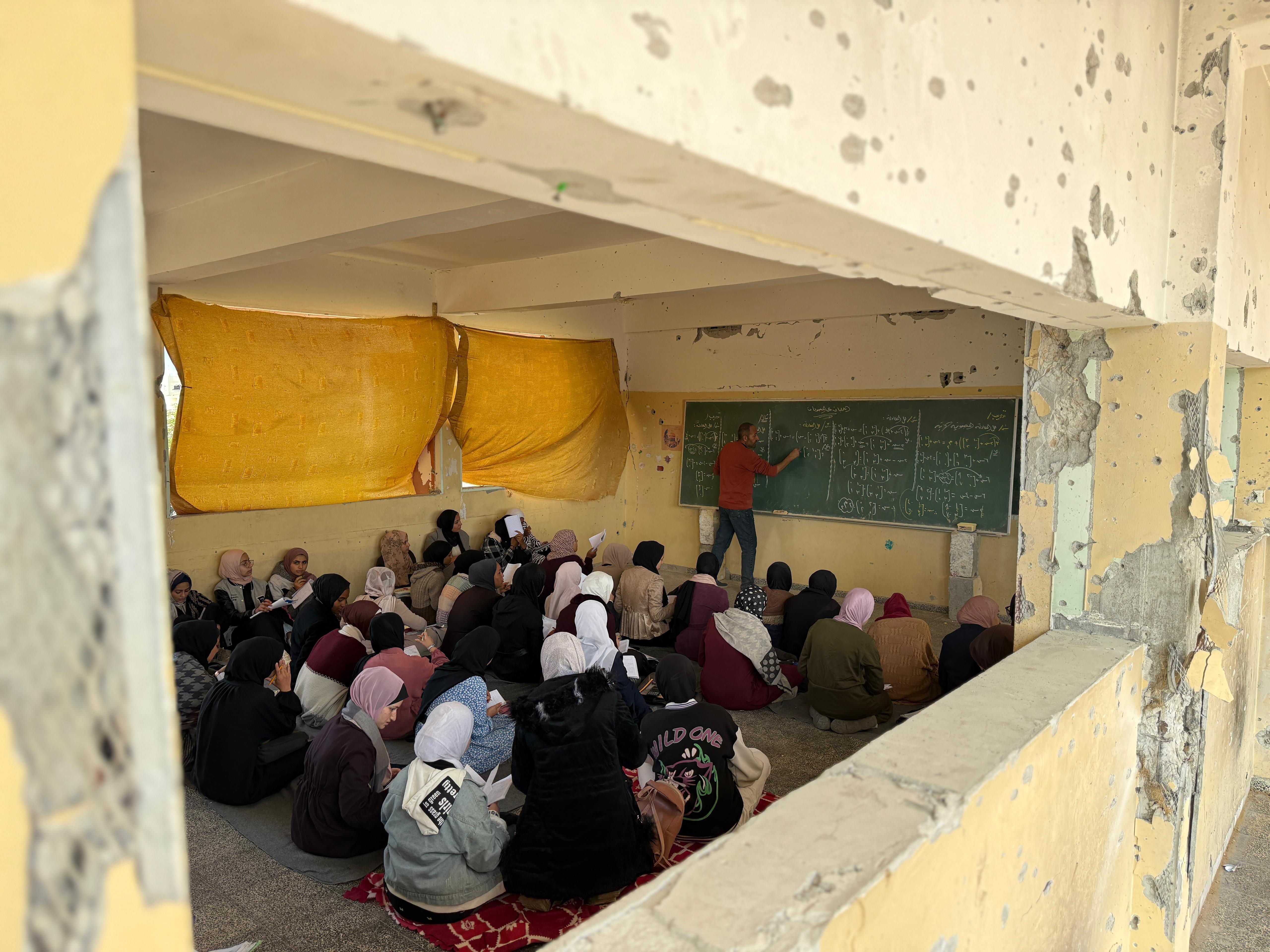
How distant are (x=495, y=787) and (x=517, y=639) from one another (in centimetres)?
146

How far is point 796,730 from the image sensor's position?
4332mm

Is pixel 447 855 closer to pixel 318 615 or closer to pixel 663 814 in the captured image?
pixel 663 814

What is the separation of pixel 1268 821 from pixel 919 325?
4.16 metres

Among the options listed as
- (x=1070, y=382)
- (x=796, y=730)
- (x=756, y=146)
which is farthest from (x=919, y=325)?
(x=756, y=146)

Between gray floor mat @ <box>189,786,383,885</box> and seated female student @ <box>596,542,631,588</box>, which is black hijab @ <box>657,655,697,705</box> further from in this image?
seated female student @ <box>596,542,631,588</box>

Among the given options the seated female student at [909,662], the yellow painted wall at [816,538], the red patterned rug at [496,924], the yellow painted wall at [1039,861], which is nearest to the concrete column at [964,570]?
the yellow painted wall at [816,538]

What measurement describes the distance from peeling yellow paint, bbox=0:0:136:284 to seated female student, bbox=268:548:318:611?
588cm

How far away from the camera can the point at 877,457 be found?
22.9 feet

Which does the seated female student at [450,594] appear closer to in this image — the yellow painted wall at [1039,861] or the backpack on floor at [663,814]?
the backpack on floor at [663,814]

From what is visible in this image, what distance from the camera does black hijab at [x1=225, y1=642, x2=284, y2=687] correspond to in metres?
3.50

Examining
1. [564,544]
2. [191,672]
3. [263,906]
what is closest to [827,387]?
[564,544]

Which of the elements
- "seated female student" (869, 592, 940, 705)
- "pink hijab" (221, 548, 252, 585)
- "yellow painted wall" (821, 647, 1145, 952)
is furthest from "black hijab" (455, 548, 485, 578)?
"yellow painted wall" (821, 647, 1145, 952)

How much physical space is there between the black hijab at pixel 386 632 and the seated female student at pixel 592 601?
95 cm

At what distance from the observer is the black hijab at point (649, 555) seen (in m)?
6.20
